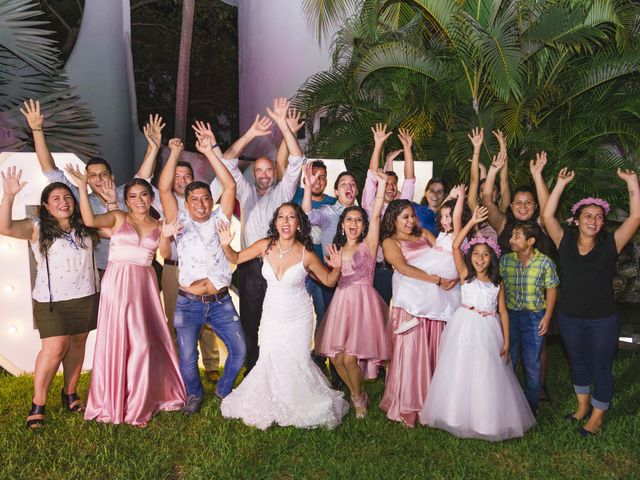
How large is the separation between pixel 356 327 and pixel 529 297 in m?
1.32

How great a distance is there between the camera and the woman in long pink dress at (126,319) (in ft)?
15.1

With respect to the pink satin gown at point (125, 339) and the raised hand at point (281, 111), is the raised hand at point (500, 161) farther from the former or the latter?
the pink satin gown at point (125, 339)

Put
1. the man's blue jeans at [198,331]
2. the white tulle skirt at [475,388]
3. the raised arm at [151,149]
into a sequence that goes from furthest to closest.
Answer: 1. the raised arm at [151,149]
2. the man's blue jeans at [198,331]
3. the white tulle skirt at [475,388]

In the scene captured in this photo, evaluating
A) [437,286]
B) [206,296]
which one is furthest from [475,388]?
[206,296]

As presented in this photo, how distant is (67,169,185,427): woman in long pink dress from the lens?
4.61 metres

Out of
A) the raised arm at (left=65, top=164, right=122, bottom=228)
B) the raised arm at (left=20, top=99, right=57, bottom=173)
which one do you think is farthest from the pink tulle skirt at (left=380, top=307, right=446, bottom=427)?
the raised arm at (left=20, top=99, right=57, bottom=173)

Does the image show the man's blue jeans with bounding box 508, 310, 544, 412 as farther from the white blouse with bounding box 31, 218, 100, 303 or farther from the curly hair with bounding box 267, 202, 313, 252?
the white blouse with bounding box 31, 218, 100, 303

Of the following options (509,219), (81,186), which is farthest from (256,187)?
(509,219)

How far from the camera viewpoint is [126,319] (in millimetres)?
4629

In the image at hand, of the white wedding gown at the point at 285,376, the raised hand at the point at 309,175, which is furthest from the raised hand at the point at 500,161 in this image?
the white wedding gown at the point at 285,376

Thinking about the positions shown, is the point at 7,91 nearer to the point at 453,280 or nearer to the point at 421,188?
the point at 421,188

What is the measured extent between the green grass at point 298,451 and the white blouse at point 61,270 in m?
0.96

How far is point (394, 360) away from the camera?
4.82m

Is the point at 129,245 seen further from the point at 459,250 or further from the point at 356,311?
the point at 459,250
